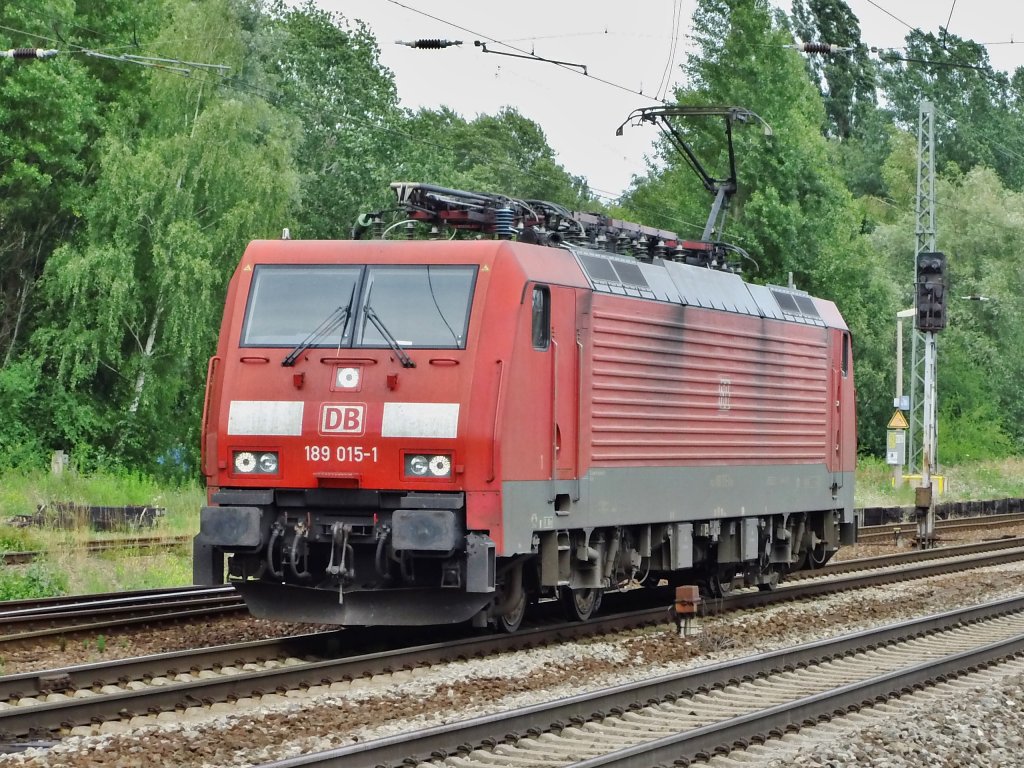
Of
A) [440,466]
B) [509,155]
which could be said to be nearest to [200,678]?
[440,466]

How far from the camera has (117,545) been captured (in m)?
20.2

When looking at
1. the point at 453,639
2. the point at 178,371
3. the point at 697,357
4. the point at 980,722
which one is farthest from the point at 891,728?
the point at 178,371

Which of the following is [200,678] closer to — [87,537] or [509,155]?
[87,537]

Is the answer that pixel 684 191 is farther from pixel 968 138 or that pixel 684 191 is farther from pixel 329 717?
pixel 329 717

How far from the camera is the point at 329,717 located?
9227mm

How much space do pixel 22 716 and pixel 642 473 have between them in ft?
22.9

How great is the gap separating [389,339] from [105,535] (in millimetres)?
11405

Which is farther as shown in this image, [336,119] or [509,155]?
[509,155]

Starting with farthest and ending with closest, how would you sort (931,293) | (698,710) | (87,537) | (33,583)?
(931,293)
(87,537)
(33,583)
(698,710)

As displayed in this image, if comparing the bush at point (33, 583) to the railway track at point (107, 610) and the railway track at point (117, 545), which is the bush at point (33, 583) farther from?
the railway track at point (117, 545)

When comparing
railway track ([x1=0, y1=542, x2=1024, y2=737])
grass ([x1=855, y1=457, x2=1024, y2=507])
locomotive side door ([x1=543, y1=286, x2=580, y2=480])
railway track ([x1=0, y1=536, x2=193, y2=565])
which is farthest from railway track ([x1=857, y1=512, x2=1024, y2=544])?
locomotive side door ([x1=543, y1=286, x2=580, y2=480])

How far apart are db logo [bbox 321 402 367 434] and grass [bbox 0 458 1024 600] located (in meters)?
5.65

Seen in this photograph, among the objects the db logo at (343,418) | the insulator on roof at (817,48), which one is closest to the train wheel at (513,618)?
the db logo at (343,418)

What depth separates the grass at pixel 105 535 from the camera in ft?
54.9
